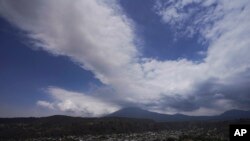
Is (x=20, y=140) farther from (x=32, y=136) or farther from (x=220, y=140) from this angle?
(x=220, y=140)

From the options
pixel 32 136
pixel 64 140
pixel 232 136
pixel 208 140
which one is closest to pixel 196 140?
pixel 208 140

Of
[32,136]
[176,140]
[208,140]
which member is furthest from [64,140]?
[208,140]

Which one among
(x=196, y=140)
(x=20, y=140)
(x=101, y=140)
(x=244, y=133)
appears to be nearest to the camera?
(x=244, y=133)

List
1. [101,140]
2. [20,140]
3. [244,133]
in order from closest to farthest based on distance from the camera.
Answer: [244,133] < [101,140] < [20,140]

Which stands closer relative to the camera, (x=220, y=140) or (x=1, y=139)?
(x=220, y=140)

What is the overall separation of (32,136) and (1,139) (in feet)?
67.7

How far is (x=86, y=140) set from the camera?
163 meters

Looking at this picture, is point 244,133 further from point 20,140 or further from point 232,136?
point 20,140

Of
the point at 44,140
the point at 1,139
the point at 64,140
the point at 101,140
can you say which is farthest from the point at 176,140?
the point at 1,139

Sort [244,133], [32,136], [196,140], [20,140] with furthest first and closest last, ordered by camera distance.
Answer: [32,136]
[20,140]
[196,140]
[244,133]

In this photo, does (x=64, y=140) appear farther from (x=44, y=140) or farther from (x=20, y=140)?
(x=20, y=140)

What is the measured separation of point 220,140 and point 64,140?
88006mm

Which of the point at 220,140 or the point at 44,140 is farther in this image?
the point at 44,140

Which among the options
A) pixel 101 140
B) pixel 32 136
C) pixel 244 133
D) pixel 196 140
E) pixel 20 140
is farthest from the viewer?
pixel 32 136
